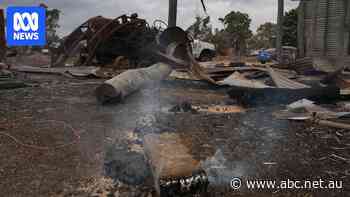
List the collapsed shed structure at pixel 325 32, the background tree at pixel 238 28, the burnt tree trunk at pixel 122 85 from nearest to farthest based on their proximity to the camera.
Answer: the burnt tree trunk at pixel 122 85
the collapsed shed structure at pixel 325 32
the background tree at pixel 238 28

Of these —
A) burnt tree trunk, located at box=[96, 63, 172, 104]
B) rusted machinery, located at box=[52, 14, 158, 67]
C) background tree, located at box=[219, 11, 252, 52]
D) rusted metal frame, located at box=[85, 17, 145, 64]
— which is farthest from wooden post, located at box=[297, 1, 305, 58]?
background tree, located at box=[219, 11, 252, 52]

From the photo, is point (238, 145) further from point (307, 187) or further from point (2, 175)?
point (2, 175)

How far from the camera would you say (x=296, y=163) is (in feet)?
11.2

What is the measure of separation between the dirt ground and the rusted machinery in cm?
587

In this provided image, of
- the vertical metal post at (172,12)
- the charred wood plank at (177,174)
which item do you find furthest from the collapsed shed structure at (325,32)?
the charred wood plank at (177,174)

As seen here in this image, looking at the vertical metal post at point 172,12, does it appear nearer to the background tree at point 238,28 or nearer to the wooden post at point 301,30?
the wooden post at point 301,30

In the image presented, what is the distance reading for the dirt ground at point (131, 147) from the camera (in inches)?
116

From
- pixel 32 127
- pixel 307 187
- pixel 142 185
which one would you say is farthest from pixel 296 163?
pixel 32 127

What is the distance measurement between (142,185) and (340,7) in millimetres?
9942

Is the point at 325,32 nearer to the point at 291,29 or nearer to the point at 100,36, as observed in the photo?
the point at 100,36

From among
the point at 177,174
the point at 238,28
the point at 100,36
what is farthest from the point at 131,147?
the point at 238,28

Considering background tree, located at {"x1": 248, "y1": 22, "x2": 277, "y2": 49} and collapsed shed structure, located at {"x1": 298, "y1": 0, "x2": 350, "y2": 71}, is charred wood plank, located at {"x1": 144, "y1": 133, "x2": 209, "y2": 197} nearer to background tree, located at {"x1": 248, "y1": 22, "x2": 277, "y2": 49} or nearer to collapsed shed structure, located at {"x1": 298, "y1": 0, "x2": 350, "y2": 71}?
collapsed shed structure, located at {"x1": 298, "y1": 0, "x2": 350, "y2": 71}

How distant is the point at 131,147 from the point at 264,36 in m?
36.6

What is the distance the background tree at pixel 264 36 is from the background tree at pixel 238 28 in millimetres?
5233
